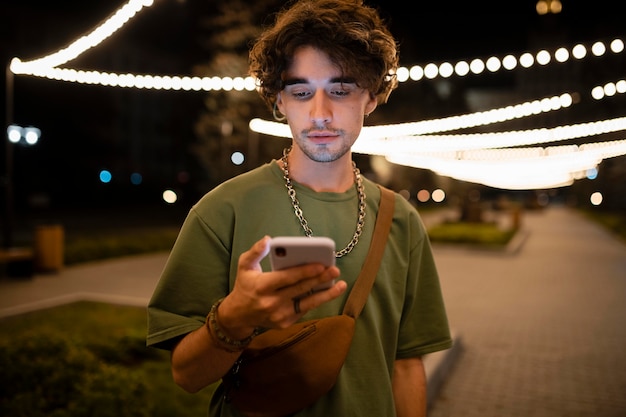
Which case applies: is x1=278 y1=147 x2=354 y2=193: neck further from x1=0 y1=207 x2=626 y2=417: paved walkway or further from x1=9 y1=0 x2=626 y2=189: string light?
x1=0 y1=207 x2=626 y2=417: paved walkway

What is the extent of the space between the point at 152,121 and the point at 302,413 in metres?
44.9

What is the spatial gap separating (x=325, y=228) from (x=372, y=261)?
7.4 inches

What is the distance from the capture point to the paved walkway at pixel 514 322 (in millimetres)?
5152

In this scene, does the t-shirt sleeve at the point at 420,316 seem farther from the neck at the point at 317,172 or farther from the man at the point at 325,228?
the neck at the point at 317,172

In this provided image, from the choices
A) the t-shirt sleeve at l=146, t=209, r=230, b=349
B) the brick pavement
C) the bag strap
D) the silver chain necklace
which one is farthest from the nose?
the brick pavement

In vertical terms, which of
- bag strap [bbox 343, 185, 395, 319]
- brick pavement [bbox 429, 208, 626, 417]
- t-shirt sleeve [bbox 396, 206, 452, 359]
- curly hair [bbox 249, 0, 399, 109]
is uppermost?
A: curly hair [bbox 249, 0, 399, 109]

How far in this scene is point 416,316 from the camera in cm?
198

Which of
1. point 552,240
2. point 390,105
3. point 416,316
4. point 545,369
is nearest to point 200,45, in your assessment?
point 390,105

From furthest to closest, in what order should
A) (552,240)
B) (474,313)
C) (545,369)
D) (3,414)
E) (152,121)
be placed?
(152,121), (552,240), (474,313), (545,369), (3,414)

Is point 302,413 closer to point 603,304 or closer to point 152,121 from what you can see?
point 603,304

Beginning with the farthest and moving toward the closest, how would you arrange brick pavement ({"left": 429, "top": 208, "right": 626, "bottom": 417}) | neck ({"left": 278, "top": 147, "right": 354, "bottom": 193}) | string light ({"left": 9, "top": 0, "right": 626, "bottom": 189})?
string light ({"left": 9, "top": 0, "right": 626, "bottom": 189}), brick pavement ({"left": 429, "top": 208, "right": 626, "bottom": 417}), neck ({"left": 278, "top": 147, "right": 354, "bottom": 193})

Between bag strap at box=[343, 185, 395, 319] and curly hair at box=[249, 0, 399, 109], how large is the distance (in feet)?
1.39

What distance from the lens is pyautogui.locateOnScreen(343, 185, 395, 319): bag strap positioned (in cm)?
170

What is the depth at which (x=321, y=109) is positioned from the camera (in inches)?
68.4
